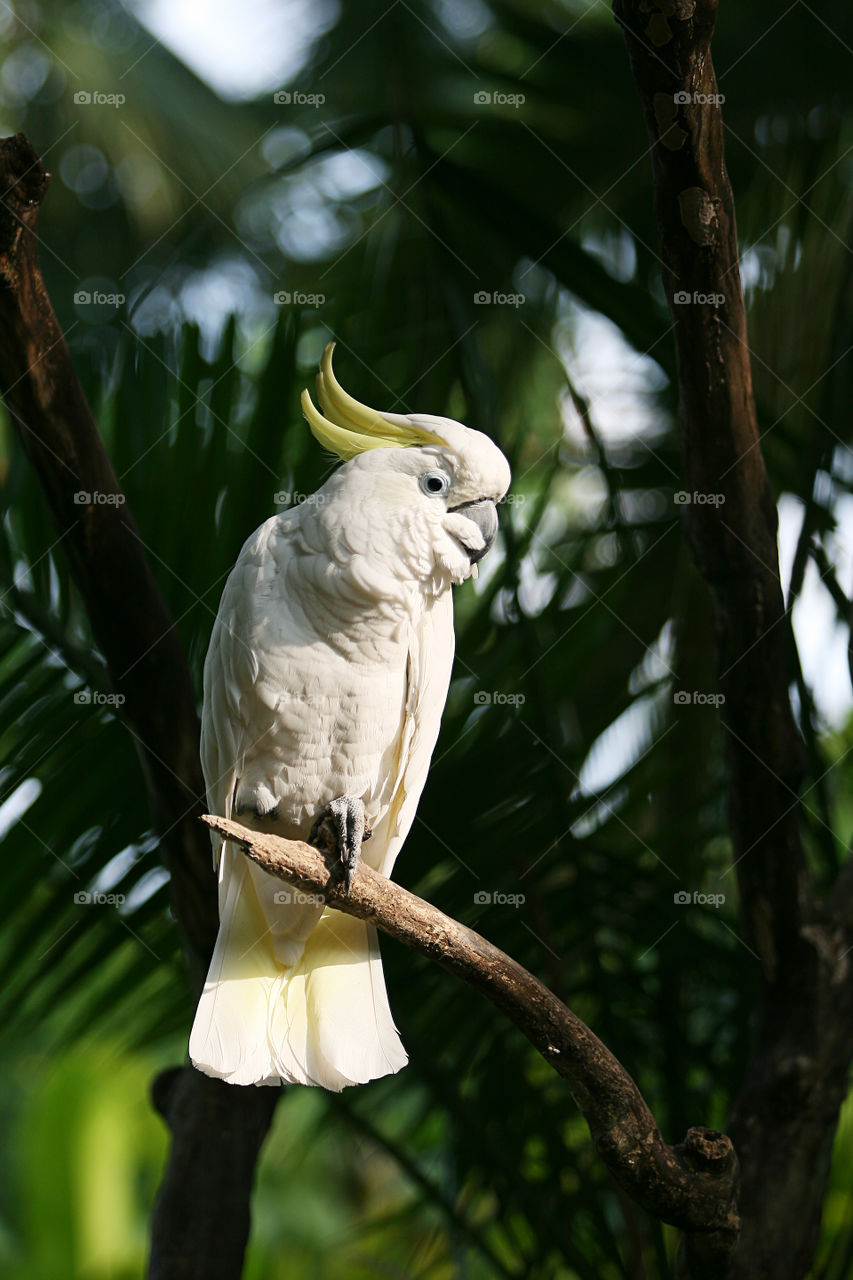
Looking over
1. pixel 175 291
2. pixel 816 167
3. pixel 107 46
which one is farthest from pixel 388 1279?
pixel 107 46

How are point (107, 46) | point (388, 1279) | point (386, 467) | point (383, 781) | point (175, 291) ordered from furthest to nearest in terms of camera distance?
point (388, 1279), point (107, 46), point (175, 291), point (383, 781), point (386, 467)

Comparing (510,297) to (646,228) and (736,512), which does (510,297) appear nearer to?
(646,228)

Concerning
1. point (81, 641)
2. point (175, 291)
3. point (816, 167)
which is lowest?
point (81, 641)

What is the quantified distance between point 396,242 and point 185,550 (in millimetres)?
930

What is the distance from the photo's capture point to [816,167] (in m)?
2.33

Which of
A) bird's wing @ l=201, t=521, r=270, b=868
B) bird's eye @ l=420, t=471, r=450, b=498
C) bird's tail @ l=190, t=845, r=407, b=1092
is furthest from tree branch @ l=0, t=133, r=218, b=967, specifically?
bird's eye @ l=420, t=471, r=450, b=498

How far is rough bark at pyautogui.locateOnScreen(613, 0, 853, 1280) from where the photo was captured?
1.89 meters

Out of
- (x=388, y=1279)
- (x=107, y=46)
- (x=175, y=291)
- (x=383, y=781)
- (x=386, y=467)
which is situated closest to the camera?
(x=386, y=467)
